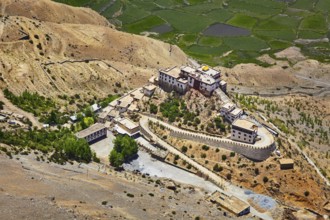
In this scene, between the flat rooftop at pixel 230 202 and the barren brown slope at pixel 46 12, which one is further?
the barren brown slope at pixel 46 12

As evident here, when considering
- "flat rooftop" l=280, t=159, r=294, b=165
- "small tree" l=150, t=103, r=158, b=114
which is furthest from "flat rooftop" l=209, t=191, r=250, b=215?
"small tree" l=150, t=103, r=158, b=114

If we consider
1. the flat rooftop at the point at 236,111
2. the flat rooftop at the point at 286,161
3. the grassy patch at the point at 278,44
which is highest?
the grassy patch at the point at 278,44

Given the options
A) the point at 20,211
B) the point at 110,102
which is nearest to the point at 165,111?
the point at 110,102

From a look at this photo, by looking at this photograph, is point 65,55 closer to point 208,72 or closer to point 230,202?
point 208,72

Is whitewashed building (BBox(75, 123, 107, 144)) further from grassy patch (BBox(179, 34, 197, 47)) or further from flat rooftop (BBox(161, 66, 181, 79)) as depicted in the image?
grassy patch (BBox(179, 34, 197, 47))

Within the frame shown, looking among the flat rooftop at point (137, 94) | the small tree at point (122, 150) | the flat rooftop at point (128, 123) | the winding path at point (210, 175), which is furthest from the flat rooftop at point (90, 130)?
the flat rooftop at point (137, 94)

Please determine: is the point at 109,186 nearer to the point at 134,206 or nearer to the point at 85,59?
the point at 134,206

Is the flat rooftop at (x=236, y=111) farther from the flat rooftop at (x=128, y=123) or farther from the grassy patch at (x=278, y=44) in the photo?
the grassy patch at (x=278, y=44)
